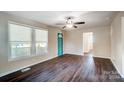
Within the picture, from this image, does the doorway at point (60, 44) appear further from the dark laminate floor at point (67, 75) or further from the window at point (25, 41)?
the dark laminate floor at point (67, 75)

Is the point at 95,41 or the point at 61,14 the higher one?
the point at 61,14

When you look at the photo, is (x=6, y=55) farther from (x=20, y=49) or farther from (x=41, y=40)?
(x=41, y=40)

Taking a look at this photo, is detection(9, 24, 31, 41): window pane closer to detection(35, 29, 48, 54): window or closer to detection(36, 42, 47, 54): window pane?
detection(35, 29, 48, 54): window

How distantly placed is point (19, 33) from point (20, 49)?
27.9 inches

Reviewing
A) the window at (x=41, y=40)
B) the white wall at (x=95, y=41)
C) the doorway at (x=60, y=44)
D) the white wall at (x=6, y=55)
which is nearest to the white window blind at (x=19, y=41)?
the white wall at (x=6, y=55)

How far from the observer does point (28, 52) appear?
4898 millimetres

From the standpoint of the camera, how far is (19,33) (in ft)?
14.4

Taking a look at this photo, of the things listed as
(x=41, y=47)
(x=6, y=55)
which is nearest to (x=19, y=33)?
(x=6, y=55)

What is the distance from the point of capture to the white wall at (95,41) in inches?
274

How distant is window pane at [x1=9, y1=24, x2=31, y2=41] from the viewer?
3.96m

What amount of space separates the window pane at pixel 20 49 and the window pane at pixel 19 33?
0.21 metres
